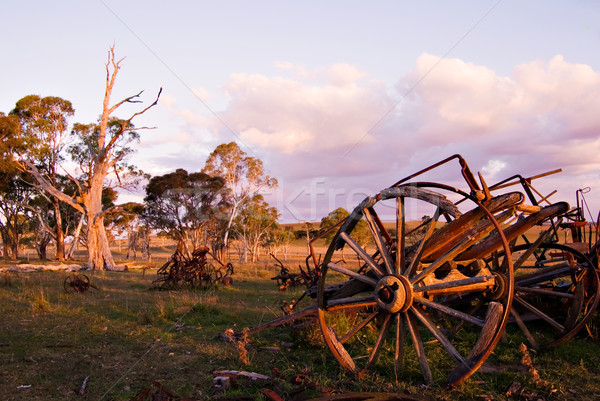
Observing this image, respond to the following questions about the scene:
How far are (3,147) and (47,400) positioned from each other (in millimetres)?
29647

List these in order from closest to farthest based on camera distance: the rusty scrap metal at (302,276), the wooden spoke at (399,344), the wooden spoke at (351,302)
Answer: the wooden spoke at (399,344), the wooden spoke at (351,302), the rusty scrap metal at (302,276)

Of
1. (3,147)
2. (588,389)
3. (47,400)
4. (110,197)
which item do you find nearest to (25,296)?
(47,400)

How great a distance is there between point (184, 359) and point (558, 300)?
549 cm

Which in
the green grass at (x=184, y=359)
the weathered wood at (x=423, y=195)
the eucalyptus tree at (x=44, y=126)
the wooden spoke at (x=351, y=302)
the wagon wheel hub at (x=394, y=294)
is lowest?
the green grass at (x=184, y=359)

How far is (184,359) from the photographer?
5.75 meters

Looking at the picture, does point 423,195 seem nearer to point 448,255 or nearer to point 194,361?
point 448,255

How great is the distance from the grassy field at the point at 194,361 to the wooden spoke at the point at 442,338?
37cm

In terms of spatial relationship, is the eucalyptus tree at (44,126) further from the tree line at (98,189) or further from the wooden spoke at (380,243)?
the wooden spoke at (380,243)

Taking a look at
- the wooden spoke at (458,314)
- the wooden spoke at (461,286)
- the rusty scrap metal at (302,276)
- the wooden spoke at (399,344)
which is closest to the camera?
the wooden spoke at (458,314)

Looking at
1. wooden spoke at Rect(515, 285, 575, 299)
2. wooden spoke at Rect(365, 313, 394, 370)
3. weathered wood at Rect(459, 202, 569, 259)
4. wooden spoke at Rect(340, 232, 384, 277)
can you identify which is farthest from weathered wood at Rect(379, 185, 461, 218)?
wooden spoke at Rect(515, 285, 575, 299)

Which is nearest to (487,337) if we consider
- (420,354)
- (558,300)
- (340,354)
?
(420,354)

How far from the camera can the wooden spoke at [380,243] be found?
4855 millimetres

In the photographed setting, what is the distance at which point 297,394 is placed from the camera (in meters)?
4.16

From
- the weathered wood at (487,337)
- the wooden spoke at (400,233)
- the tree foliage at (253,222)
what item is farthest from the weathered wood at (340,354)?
the tree foliage at (253,222)
